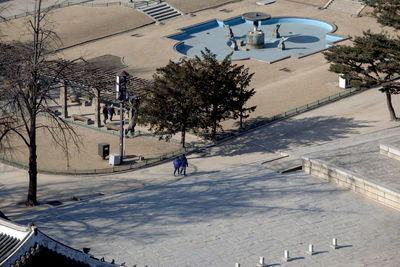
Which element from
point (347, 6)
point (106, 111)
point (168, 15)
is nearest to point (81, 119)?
point (106, 111)

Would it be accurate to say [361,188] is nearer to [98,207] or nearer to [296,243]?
[296,243]

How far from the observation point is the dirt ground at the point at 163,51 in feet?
178

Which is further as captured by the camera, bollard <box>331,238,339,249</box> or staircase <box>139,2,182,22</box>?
staircase <box>139,2,182,22</box>

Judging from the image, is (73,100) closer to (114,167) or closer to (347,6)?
(114,167)

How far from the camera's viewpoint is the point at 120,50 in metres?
74.2

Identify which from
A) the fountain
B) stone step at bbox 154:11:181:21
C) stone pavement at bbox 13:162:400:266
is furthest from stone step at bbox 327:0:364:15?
stone pavement at bbox 13:162:400:266

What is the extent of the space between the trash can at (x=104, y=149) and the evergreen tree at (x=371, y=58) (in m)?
16.4

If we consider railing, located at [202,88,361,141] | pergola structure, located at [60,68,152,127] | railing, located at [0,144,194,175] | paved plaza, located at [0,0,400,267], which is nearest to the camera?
paved plaza, located at [0,0,400,267]

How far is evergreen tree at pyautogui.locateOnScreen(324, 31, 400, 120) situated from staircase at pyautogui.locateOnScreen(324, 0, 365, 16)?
101 ft

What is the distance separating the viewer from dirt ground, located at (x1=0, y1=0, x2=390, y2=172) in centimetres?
5416

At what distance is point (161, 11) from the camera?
8556 centimetres

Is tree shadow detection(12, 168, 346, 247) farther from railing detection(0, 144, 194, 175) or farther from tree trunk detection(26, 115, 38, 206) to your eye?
railing detection(0, 144, 194, 175)

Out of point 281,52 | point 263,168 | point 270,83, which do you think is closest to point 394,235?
point 263,168

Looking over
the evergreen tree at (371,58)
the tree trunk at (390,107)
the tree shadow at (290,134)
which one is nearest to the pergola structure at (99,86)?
the tree shadow at (290,134)
